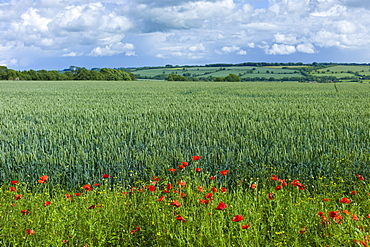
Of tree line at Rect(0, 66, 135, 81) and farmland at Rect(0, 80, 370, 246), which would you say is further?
tree line at Rect(0, 66, 135, 81)

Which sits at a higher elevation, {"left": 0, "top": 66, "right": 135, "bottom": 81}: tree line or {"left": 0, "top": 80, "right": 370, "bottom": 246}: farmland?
{"left": 0, "top": 66, "right": 135, "bottom": 81}: tree line

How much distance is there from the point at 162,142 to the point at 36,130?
164 inches

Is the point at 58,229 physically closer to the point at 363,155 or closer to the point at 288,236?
the point at 288,236

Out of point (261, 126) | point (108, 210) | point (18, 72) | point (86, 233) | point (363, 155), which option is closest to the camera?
point (86, 233)

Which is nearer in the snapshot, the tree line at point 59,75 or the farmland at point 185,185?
the farmland at point 185,185

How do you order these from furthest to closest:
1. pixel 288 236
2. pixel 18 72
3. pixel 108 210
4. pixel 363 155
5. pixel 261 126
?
1. pixel 18 72
2. pixel 261 126
3. pixel 363 155
4. pixel 108 210
5. pixel 288 236

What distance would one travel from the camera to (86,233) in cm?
414

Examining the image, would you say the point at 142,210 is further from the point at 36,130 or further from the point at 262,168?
the point at 36,130

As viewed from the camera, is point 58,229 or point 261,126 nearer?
point 58,229

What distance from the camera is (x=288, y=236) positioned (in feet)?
12.6

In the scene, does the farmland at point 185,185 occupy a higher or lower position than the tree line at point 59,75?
lower

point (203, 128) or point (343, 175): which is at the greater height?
point (203, 128)

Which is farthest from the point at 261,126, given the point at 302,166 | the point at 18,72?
the point at 18,72

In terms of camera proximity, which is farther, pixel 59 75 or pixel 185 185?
pixel 59 75
